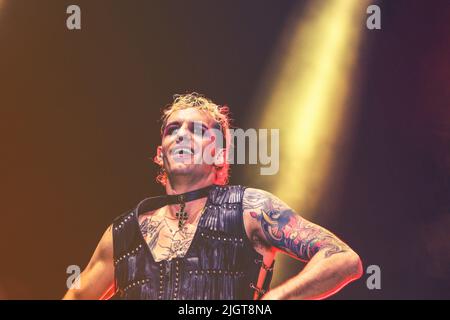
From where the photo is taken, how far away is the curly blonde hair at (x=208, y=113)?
4.24m

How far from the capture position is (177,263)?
3980mm

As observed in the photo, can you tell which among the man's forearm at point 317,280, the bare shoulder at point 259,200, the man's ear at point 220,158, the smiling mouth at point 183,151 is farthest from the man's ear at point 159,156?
the man's forearm at point 317,280

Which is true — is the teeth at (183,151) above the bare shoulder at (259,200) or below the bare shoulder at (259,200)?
above

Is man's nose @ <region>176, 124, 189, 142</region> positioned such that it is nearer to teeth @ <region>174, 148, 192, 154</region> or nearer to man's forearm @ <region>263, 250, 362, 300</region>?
teeth @ <region>174, 148, 192, 154</region>

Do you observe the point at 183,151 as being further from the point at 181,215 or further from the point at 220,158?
the point at 181,215

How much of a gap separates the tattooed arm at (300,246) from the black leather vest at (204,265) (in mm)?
88

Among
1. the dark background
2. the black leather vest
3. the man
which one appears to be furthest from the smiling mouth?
the black leather vest

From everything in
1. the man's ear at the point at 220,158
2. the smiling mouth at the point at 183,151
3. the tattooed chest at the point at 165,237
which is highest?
the smiling mouth at the point at 183,151

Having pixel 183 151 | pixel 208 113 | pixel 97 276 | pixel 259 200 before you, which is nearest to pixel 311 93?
pixel 208 113

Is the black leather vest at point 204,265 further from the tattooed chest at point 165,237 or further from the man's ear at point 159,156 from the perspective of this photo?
the man's ear at point 159,156

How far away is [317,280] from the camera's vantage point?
3.93 metres

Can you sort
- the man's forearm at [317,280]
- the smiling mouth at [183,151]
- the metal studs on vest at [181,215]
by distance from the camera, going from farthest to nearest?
the smiling mouth at [183,151]
the metal studs on vest at [181,215]
the man's forearm at [317,280]

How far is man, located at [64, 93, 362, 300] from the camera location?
3.97 metres

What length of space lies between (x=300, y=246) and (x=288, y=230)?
139 mm
